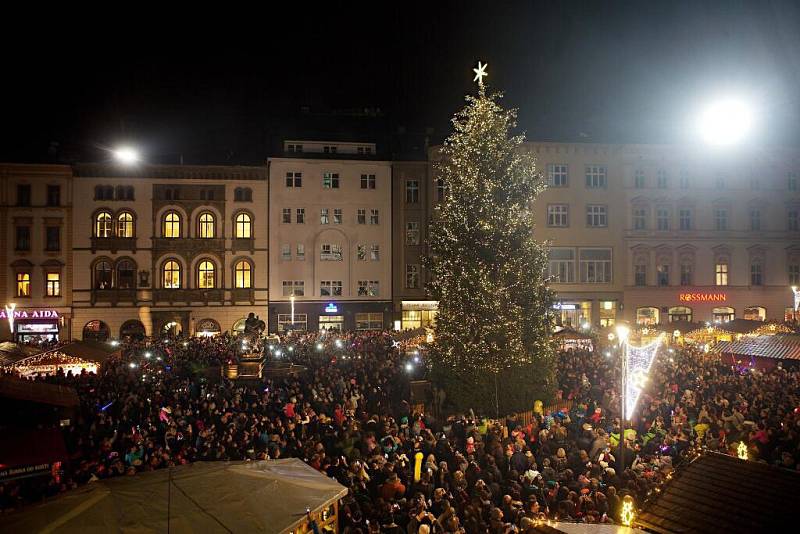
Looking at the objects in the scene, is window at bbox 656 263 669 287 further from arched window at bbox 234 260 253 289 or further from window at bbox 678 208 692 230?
arched window at bbox 234 260 253 289

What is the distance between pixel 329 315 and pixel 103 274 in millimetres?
15241

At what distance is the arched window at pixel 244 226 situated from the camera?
44125 mm

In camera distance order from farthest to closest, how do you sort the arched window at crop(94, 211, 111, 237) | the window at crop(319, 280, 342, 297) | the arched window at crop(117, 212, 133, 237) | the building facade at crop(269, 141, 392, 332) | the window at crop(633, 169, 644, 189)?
the window at crop(633, 169, 644, 189) → the window at crop(319, 280, 342, 297) → the building facade at crop(269, 141, 392, 332) → the arched window at crop(117, 212, 133, 237) → the arched window at crop(94, 211, 111, 237)

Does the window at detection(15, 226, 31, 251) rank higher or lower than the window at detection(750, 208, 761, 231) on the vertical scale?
lower

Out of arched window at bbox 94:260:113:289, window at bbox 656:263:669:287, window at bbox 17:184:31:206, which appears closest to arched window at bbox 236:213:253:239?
arched window at bbox 94:260:113:289

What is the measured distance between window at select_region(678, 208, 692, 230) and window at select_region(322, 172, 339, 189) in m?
24.7

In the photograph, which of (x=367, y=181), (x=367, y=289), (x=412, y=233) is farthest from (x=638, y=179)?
(x=367, y=289)

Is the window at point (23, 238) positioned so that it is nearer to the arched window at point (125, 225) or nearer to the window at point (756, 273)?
the arched window at point (125, 225)

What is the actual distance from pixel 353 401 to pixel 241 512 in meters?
10.5

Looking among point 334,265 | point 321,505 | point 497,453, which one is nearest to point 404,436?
point 497,453

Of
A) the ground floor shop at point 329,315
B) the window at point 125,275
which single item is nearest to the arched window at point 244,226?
the ground floor shop at point 329,315

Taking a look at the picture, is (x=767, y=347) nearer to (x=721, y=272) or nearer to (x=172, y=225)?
(x=721, y=272)

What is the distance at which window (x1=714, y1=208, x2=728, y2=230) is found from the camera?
1825 inches

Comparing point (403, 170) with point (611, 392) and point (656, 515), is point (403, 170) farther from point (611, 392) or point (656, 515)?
point (656, 515)
